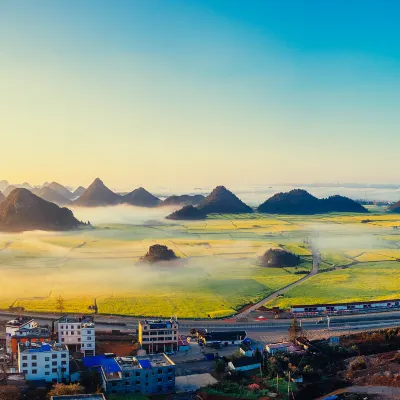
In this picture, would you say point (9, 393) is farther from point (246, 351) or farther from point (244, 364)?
point (246, 351)

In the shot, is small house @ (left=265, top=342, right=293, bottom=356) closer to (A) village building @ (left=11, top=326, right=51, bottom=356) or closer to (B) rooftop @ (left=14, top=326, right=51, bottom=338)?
(A) village building @ (left=11, top=326, right=51, bottom=356)

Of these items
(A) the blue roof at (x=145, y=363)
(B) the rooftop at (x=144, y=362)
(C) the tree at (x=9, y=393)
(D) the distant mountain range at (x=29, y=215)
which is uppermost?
(D) the distant mountain range at (x=29, y=215)

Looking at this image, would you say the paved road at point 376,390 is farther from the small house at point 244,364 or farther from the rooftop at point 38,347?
the rooftop at point 38,347

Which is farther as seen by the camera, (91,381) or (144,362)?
(144,362)

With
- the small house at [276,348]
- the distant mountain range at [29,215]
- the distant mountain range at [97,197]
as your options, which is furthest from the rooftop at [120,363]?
the distant mountain range at [97,197]

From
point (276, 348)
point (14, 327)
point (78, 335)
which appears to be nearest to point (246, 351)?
point (276, 348)

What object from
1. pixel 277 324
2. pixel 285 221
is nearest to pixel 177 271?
pixel 277 324
